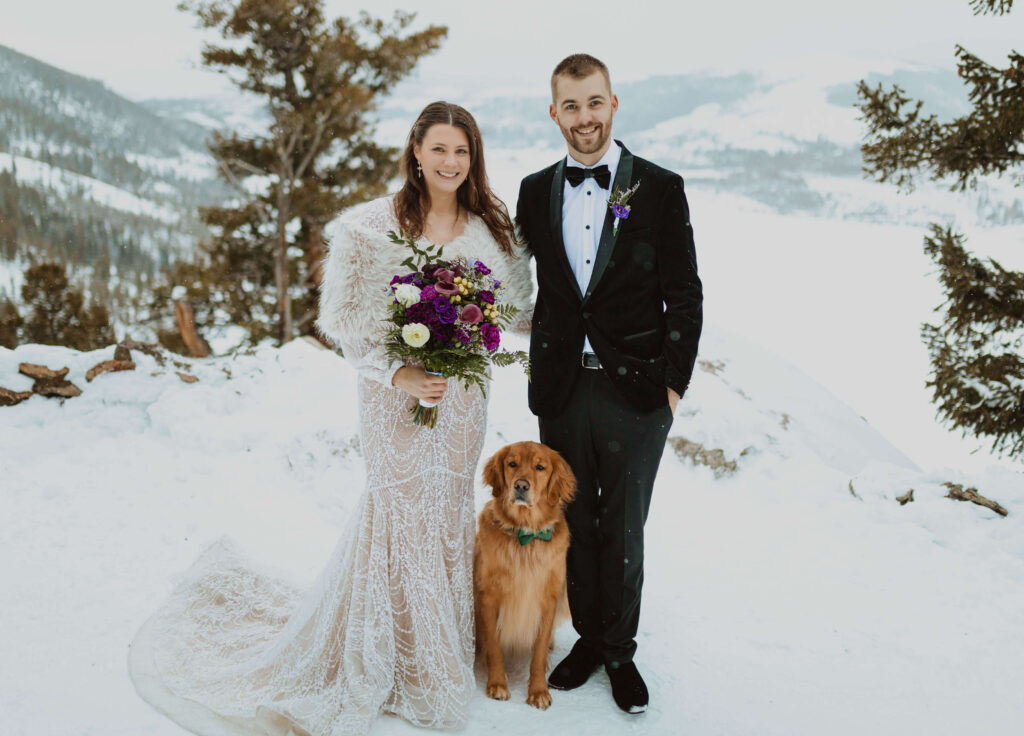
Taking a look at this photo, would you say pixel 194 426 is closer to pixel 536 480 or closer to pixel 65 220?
pixel 536 480

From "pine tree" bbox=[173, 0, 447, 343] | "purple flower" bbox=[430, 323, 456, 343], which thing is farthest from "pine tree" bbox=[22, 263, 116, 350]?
"purple flower" bbox=[430, 323, 456, 343]

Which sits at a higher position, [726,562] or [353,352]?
[353,352]

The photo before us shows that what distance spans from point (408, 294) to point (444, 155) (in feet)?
2.33

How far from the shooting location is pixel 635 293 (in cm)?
287

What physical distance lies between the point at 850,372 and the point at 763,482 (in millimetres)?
12285

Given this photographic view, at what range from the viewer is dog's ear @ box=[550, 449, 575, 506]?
9.85ft

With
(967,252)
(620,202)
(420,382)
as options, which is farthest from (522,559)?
(967,252)

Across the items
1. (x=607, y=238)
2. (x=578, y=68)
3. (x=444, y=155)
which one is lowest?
(x=607, y=238)

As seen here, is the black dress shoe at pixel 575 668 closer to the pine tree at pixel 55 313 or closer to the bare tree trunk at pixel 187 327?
→ the bare tree trunk at pixel 187 327

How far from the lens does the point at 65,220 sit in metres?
51.5

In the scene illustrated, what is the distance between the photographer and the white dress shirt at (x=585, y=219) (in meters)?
2.92

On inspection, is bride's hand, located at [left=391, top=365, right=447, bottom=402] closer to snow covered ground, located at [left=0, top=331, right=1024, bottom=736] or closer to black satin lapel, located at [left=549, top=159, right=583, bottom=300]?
black satin lapel, located at [left=549, top=159, right=583, bottom=300]

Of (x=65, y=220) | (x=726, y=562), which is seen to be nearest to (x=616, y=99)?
(x=726, y=562)

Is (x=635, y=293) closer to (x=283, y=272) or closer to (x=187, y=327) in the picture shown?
(x=187, y=327)
